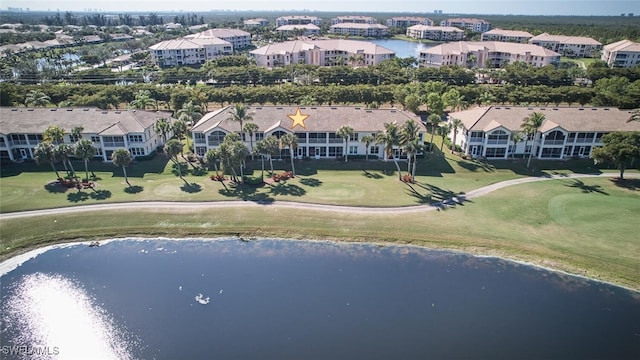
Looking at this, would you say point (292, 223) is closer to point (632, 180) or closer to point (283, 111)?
point (283, 111)

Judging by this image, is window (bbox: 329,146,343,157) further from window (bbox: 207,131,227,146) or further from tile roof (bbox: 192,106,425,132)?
window (bbox: 207,131,227,146)

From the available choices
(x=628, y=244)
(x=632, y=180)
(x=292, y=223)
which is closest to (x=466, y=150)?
(x=632, y=180)

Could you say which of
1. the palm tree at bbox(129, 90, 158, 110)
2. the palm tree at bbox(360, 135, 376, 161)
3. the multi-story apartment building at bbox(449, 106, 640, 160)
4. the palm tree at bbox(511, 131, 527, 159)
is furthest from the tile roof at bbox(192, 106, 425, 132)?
the palm tree at bbox(129, 90, 158, 110)

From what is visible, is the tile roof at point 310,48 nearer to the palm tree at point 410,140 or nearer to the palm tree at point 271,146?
the palm tree at point 271,146

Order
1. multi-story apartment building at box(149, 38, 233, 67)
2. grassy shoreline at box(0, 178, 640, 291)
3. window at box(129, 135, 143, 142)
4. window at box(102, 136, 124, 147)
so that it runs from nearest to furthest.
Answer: grassy shoreline at box(0, 178, 640, 291) → window at box(102, 136, 124, 147) → window at box(129, 135, 143, 142) → multi-story apartment building at box(149, 38, 233, 67)

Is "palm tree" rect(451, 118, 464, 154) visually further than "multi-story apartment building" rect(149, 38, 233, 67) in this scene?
No

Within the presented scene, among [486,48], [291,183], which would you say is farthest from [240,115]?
[486,48]

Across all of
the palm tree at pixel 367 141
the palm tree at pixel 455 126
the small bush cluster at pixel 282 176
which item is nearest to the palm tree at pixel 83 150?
the small bush cluster at pixel 282 176
